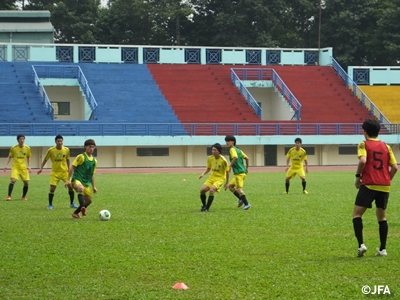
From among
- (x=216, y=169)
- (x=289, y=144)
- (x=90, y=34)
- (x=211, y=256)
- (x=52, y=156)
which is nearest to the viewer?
(x=211, y=256)

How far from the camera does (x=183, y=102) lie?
54.1m

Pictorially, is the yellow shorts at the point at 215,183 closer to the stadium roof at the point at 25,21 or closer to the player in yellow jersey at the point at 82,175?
the player in yellow jersey at the point at 82,175

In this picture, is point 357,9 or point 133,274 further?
point 357,9

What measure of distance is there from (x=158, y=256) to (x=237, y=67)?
48.8 meters

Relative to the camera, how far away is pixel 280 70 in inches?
2375

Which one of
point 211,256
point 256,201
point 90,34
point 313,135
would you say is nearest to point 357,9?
point 90,34

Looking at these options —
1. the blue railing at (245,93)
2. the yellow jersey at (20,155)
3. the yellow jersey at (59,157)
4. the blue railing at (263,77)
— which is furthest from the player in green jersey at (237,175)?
the blue railing at (263,77)

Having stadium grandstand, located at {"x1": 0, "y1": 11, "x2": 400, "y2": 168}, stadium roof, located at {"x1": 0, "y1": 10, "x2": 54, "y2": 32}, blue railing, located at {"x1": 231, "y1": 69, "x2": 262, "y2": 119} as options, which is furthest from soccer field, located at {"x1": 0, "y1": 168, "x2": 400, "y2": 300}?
stadium roof, located at {"x1": 0, "y1": 10, "x2": 54, "y2": 32}

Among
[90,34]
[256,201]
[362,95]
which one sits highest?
[90,34]

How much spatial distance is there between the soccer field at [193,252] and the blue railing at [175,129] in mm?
25626

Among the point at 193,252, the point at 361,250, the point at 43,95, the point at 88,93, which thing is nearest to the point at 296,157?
the point at 193,252

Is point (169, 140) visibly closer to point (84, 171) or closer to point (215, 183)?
point (215, 183)

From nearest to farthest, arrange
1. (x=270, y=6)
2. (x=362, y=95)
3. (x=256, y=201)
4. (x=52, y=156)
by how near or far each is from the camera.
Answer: (x=52, y=156), (x=256, y=201), (x=362, y=95), (x=270, y=6)

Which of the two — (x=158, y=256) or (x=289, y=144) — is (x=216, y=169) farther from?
(x=289, y=144)
